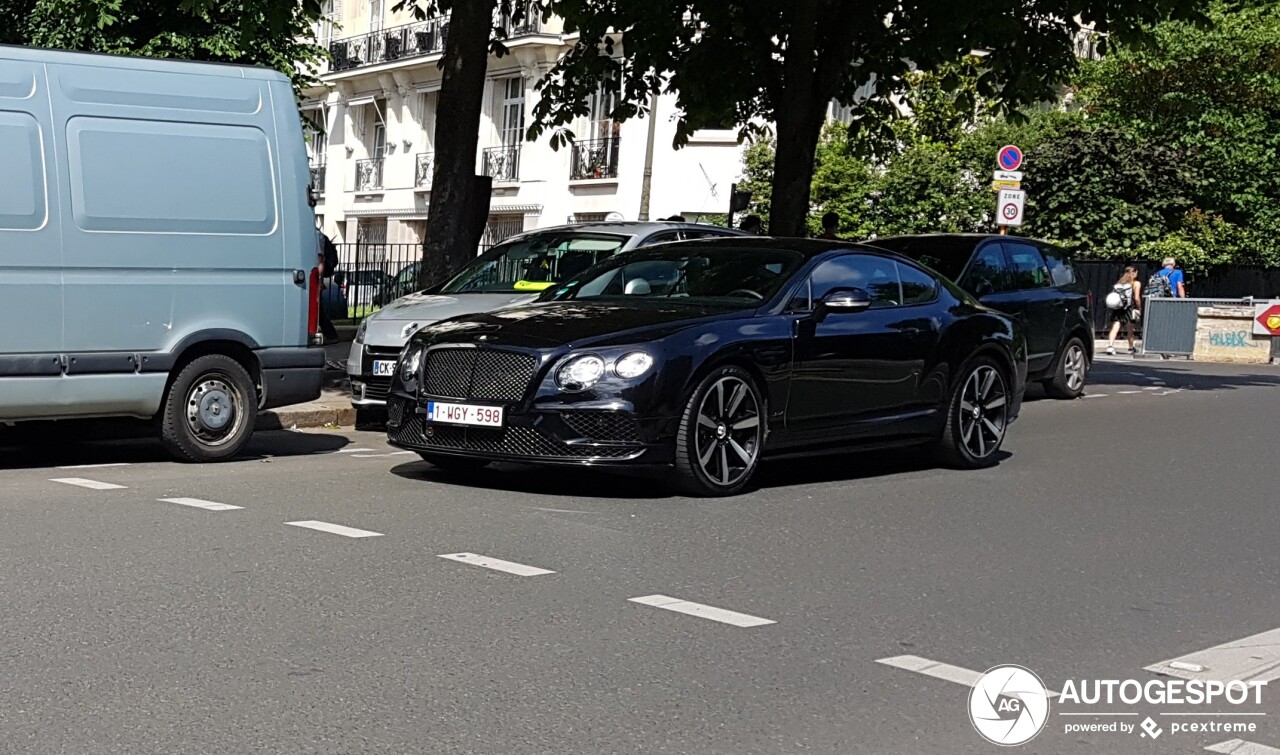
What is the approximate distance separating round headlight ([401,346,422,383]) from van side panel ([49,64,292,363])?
131cm

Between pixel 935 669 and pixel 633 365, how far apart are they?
3945 millimetres

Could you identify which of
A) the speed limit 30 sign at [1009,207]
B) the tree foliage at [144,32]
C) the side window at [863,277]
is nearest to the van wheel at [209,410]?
the side window at [863,277]

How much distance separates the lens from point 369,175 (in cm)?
5078

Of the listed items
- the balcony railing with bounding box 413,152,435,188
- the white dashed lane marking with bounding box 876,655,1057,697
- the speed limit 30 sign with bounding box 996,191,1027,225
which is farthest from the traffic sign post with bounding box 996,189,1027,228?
the balcony railing with bounding box 413,152,435,188

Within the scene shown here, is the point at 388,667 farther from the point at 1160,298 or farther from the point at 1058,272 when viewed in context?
the point at 1160,298

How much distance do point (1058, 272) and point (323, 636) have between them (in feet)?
46.1

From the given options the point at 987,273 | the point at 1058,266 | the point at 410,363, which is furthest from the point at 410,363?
the point at 1058,266

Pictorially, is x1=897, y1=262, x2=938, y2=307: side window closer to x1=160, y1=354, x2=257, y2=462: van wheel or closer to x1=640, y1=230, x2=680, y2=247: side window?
x1=640, y1=230, x2=680, y2=247: side window

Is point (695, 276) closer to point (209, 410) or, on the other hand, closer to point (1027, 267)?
point (209, 410)

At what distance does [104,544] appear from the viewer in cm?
777

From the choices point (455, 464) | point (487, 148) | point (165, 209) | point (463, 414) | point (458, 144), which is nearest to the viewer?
point (463, 414)

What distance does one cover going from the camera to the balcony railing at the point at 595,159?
42312 mm

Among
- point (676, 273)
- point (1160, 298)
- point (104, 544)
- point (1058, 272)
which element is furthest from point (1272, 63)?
point (104, 544)

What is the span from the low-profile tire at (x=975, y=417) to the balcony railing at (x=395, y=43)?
1300 inches
